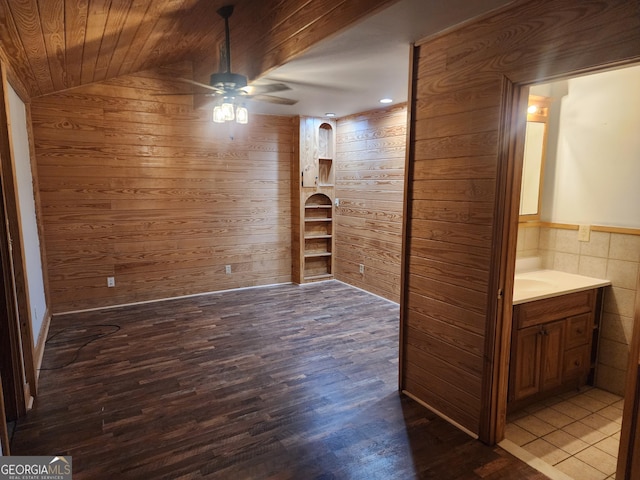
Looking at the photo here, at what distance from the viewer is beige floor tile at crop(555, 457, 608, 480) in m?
2.08

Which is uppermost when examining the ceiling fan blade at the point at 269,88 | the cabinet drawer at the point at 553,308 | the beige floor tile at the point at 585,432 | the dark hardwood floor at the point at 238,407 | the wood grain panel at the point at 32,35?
the wood grain panel at the point at 32,35

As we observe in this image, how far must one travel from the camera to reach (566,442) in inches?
93.2

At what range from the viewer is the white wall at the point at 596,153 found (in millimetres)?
2738

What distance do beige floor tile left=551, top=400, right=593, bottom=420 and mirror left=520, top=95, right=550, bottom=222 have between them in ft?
4.62

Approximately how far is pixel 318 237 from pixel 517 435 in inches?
154

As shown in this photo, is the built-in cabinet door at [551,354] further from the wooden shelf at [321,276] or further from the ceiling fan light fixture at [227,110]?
the wooden shelf at [321,276]

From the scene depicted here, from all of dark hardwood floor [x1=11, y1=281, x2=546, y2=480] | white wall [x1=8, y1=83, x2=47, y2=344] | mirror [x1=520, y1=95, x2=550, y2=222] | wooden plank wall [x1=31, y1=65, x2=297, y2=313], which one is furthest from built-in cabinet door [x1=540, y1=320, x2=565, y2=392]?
white wall [x1=8, y1=83, x2=47, y2=344]

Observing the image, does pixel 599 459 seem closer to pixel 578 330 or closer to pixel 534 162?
pixel 578 330

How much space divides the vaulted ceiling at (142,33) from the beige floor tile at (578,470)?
8.76 feet

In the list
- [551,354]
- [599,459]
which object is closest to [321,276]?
[551,354]

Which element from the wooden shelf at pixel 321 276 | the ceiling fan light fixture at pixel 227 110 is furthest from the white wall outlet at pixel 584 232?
the wooden shelf at pixel 321 276

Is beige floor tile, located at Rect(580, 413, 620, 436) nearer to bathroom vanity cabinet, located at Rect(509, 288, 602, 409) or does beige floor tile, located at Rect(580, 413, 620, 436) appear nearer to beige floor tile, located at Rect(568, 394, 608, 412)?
beige floor tile, located at Rect(568, 394, 608, 412)

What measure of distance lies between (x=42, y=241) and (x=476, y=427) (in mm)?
4483

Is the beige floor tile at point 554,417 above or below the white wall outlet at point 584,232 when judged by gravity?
below
